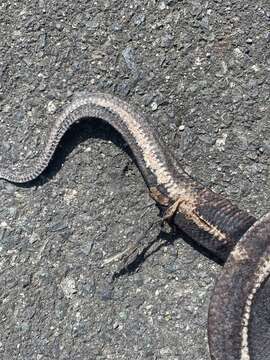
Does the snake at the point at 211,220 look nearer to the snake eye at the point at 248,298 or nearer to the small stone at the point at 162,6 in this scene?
the snake eye at the point at 248,298

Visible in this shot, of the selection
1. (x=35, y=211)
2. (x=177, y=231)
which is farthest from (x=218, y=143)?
(x=35, y=211)

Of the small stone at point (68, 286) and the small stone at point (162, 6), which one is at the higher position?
the small stone at point (162, 6)

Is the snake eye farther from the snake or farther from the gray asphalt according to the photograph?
the gray asphalt

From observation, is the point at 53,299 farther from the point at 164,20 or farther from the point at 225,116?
the point at 164,20

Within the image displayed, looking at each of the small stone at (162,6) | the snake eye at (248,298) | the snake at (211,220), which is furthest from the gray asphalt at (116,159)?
the snake eye at (248,298)

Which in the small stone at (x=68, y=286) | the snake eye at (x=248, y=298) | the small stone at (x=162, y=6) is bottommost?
the small stone at (x=68, y=286)

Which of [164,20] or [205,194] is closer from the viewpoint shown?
[205,194]
